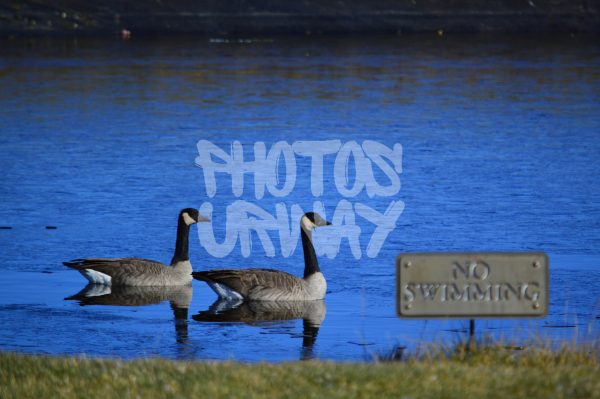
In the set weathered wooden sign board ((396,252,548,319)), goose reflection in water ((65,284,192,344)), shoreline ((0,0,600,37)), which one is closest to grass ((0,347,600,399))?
weathered wooden sign board ((396,252,548,319))

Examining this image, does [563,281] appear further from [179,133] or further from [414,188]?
[179,133]

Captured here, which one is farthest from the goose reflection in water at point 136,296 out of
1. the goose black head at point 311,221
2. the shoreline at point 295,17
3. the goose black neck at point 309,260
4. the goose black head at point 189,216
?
the shoreline at point 295,17

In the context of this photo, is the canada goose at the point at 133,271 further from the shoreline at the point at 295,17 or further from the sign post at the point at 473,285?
the shoreline at the point at 295,17

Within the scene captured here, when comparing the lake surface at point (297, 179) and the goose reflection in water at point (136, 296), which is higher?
the lake surface at point (297, 179)

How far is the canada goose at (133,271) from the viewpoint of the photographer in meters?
16.9

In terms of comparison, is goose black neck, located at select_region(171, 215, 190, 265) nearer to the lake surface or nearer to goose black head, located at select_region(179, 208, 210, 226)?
goose black head, located at select_region(179, 208, 210, 226)

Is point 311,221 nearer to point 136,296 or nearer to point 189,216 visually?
point 189,216

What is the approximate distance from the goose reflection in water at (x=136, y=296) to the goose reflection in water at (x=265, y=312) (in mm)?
364

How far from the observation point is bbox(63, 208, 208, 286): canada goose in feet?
55.5

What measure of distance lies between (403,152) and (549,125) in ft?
16.5

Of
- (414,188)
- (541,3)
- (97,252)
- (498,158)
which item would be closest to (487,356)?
(97,252)

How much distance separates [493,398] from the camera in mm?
9016

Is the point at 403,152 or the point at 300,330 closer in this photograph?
the point at 300,330

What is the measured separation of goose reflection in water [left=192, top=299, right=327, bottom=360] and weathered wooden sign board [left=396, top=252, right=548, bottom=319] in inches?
173
